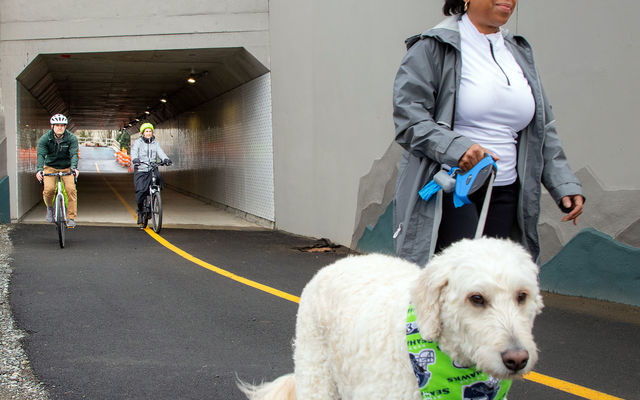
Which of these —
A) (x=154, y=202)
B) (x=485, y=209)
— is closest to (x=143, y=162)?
(x=154, y=202)

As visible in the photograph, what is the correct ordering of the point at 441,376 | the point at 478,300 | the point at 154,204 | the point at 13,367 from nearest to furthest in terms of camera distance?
the point at 478,300 → the point at 441,376 → the point at 13,367 → the point at 154,204

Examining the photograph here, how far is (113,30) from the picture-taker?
45.4ft

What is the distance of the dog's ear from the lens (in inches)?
80.7

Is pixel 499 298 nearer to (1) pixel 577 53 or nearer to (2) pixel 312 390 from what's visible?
(2) pixel 312 390

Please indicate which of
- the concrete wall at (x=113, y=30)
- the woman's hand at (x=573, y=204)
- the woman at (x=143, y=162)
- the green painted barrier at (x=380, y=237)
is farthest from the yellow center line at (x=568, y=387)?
the concrete wall at (x=113, y=30)

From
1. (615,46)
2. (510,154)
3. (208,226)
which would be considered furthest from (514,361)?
(208,226)

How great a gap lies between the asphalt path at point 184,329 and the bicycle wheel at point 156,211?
2970 mm

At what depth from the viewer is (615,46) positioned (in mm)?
6402

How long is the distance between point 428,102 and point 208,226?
12148mm

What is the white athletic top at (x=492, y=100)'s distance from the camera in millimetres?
2842

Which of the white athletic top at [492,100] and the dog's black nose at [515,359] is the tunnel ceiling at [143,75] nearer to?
the white athletic top at [492,100]

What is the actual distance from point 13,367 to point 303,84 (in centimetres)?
855

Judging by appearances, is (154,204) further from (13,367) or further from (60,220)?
(13,367)

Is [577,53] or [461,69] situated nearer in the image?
[461,69]
